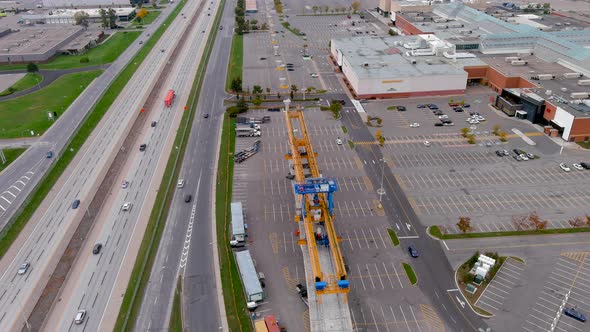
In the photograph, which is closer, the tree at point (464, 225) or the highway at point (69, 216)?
the highway at point (69, 216)

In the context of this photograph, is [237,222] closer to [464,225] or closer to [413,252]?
[413,252]

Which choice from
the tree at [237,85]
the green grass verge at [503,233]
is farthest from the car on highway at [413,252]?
the tree at [237,85]

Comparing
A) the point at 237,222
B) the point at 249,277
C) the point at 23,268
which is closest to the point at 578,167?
the point at 237,222

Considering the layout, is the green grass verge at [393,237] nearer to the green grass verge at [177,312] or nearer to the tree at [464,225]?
the tree at [464,225]

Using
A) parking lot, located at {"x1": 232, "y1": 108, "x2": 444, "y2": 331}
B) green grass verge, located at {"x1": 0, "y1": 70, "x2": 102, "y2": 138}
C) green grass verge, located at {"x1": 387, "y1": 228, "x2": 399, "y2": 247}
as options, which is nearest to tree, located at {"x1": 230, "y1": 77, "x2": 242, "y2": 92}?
parking lot, located at {"x1": 232, "y1": 108, "x2": 444, "y2": 331}

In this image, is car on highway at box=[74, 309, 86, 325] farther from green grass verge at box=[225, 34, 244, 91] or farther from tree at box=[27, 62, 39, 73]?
tree at box=[27, 62, 39, 73]

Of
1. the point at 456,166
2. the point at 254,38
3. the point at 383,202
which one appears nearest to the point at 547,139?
the point at 456,166

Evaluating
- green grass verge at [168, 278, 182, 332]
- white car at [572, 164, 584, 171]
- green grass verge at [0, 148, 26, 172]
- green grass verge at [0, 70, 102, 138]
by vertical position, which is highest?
green grass verge at [0, 70, 102, 138]

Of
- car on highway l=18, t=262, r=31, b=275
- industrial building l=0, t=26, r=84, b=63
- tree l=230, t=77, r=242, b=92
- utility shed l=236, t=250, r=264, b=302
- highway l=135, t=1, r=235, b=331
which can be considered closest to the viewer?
highway l=135, t=1, r=235, b=331
